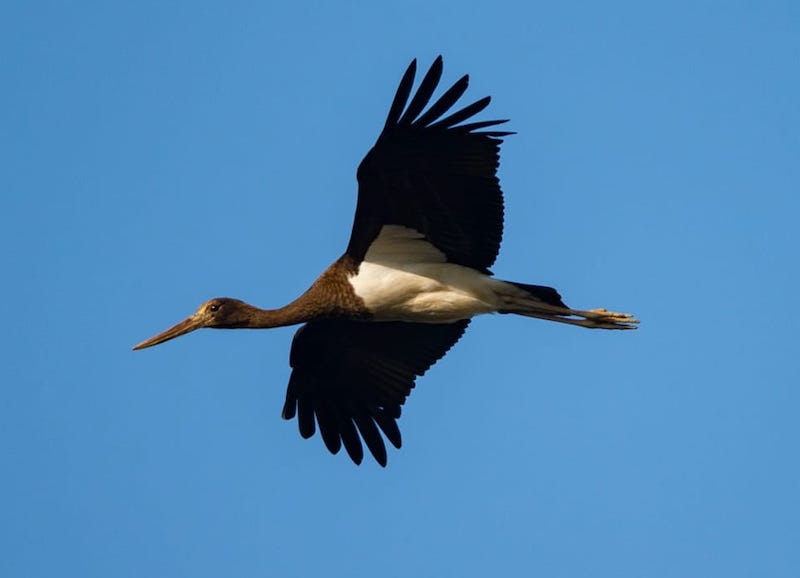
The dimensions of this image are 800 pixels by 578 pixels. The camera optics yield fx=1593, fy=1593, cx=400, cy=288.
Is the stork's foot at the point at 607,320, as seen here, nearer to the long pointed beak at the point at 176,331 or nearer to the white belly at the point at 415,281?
the white belly at the point at 415,281

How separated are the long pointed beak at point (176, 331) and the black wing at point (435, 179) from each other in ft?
5.82

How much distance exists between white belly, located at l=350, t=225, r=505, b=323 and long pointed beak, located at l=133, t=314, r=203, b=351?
172 centimetres

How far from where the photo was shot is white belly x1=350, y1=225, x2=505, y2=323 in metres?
13.6

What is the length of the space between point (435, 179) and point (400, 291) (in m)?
1.15

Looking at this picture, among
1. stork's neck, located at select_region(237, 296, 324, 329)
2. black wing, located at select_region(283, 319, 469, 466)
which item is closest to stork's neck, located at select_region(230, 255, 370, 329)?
stork's neck, located at select_region(237, 296, 324, 329)

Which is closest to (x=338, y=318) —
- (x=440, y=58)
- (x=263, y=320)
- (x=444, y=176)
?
(x=263, y=320)

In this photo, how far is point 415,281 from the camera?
13.7 metres

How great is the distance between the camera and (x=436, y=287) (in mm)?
13719

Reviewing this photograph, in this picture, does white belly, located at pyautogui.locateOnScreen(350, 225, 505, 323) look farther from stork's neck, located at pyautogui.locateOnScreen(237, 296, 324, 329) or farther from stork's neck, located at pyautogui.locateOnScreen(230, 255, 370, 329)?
stork's neck, located at pyautogui.locateOnScreen(237, 296, 324, 329)

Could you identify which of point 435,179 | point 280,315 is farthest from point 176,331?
point 435,179

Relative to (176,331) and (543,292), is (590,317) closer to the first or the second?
(543,292)

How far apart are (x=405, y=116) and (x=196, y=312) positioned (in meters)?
3.17

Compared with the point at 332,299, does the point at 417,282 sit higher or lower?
higher

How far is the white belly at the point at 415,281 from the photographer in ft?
44.8
